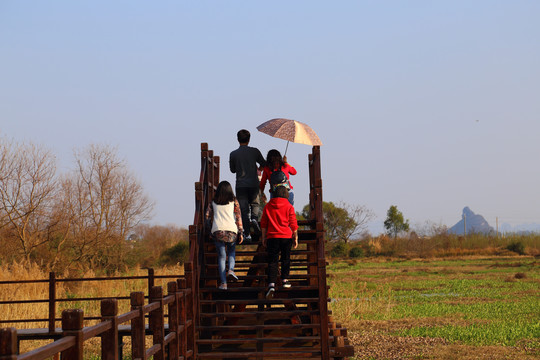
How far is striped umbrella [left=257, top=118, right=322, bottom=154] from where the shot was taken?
10.5 m

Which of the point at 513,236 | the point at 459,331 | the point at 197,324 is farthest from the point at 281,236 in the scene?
the point at 513,236

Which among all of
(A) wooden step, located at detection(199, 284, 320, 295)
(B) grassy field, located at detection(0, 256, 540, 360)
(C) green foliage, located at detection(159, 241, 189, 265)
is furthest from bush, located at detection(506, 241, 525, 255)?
(A) wooden step, located at detection(199, 284, 320, 295)

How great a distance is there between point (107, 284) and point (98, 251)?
11.2 meters

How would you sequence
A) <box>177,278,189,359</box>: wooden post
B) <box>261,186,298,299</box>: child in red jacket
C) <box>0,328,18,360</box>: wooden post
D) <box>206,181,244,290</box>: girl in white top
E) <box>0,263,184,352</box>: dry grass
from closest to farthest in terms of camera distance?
<box>0,328,18,360</box>: wooden post, <box>177,278,189,359</box>: wooden post, <box>261,186,298,299</box>: child in red jacket, <box>206,181,244,290</box>: girl in white top, <box>0,263,184,352</box>: dry grass

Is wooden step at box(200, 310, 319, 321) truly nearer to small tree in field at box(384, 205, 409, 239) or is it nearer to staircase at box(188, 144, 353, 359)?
staircase at box(188, 144, 353, 359)

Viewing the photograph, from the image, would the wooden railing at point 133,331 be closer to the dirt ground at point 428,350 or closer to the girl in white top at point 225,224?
the girl in white top at point 225,224

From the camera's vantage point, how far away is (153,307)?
6508 millimetres

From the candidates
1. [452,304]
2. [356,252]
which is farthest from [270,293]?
[356,252]

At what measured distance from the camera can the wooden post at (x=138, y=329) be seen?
227 inches

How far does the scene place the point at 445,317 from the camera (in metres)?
18.4

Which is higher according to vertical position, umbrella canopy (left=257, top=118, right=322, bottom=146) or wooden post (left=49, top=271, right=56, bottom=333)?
umbrella canopy (left=257, top=118, right=322, bottom=146)

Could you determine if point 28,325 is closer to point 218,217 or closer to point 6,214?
point 218,217

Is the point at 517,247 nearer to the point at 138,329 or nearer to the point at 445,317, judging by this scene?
the point at 445,317

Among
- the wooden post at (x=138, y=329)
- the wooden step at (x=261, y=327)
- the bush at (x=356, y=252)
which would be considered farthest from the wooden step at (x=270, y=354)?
the bush at (x=356, y=252)
